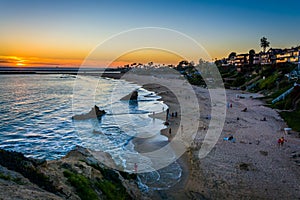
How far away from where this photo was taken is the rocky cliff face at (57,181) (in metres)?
7.04

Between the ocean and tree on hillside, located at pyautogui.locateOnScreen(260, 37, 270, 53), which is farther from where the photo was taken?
tree on hillside, located at pyautogui.locateOnScreen(260, 37, 270, 53)

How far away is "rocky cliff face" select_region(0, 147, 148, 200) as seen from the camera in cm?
704

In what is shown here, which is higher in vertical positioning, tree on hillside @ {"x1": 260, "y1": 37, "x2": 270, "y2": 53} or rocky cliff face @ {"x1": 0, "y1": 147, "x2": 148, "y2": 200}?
tree on hillside @ {"x1": 260, "y1": 37, "x2": 270, "y2": 53}

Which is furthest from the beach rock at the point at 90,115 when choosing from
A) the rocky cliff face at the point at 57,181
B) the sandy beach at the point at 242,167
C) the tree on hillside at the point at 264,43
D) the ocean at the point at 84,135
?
the tree on hillside at the point at 264,43

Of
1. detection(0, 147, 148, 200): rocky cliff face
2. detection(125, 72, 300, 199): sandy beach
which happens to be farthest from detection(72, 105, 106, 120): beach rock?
detection(0, 147, 148, 200): rocky cliff face

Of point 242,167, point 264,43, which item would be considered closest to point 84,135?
point 242,167

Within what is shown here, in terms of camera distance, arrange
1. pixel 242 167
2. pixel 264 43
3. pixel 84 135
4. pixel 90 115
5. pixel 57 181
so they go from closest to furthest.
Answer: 1. pixel 57 181
2. pixel 242 167
3. pixel 84 135
4. pixel 90 115
5. pixel 264 43

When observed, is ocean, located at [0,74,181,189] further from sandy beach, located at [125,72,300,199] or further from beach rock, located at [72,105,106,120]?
sandy beach, located at [125,72,300,199]

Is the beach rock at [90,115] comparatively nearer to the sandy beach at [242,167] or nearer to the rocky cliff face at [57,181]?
the sandy beach at [242,167]

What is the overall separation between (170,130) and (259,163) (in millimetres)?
11163

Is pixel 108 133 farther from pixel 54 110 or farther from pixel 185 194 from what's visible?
pixel 54 110

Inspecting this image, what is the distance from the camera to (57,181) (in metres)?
8.70

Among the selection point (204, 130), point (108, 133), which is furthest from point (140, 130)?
point (204, 130)

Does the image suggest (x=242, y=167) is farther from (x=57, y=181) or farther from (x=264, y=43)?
(x=264, y=43)
